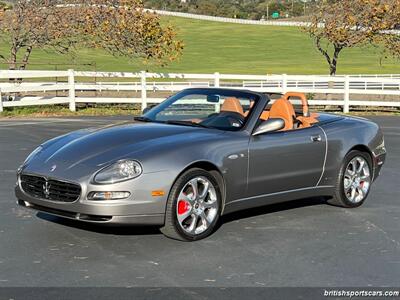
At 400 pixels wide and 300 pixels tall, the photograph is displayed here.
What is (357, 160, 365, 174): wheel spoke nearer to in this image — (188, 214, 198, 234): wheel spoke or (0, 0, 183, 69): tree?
(188, 214, 198, 234): wheel spoke

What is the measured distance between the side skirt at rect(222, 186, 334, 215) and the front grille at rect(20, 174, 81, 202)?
1.55 metres

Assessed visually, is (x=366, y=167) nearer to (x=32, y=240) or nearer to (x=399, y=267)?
(x=399, y=267)

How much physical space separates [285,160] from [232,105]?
0.89 m

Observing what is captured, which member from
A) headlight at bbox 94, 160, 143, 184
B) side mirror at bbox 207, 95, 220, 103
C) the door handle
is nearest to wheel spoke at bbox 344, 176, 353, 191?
the door handle

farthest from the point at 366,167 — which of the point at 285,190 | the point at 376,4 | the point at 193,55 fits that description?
the point at 193,55

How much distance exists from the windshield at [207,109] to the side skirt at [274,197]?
2.50 ft

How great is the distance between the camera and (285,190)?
6984 millimetres

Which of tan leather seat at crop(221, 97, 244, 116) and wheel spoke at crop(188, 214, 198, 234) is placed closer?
wheel spoke at crop(188, 214, 198, 234)

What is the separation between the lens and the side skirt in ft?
21.4

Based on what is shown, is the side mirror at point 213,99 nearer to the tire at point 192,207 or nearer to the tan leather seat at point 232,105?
the tan leather seat at point 232,105

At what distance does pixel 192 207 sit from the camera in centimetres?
611
